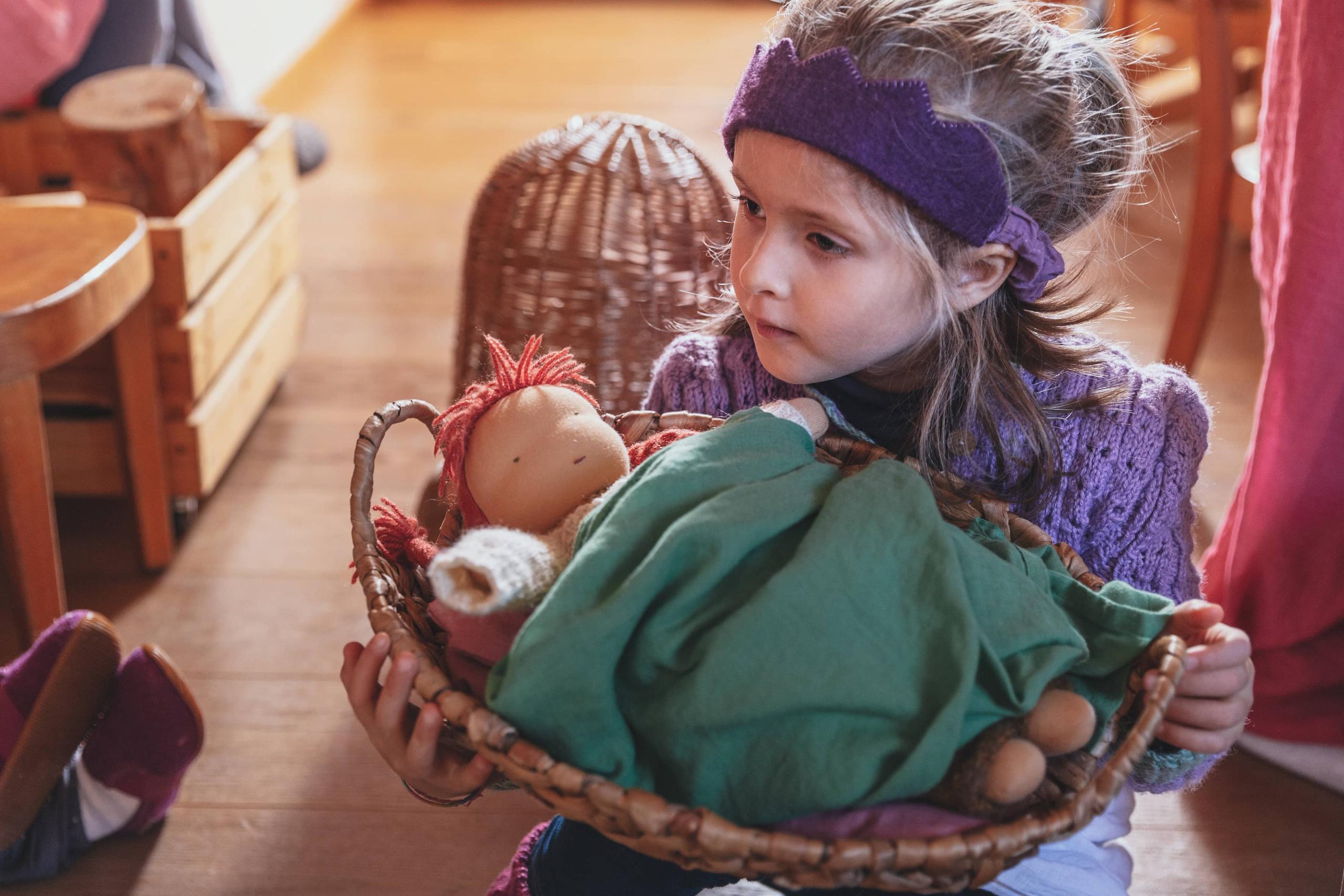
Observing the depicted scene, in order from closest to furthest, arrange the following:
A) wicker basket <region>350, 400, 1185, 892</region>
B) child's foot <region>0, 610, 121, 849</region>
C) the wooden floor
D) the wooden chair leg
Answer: wicker basket <region>350, 400, 1185, 892</region> → child's foot <region>0, 610, 121, 849</region> → the wooden floor → the wooden chair leg

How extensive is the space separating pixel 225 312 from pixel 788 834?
4.23 ft

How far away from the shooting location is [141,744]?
1150 millimetres

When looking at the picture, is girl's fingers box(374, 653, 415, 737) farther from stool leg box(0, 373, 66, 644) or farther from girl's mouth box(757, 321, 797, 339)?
stool leg box(0, 373, 66, 644)

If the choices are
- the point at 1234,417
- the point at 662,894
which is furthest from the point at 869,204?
the point at 1234,417

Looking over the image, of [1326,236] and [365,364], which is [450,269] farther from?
[1326,236]

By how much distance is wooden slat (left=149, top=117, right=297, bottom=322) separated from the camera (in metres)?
1.50

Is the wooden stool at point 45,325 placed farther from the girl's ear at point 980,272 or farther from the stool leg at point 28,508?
the girl's ear at point 980,272

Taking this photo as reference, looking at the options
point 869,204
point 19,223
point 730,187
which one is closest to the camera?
point 869,204

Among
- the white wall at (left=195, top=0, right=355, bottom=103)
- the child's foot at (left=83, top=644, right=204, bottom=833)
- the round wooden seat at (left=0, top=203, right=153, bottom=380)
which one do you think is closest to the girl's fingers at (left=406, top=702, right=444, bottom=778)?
the child's foot at (left=83, top=644, right=204, bottom=833)

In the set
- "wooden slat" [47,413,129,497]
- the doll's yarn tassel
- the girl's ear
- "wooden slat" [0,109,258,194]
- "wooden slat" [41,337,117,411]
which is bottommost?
"wooden slat" [47,413,129,497]

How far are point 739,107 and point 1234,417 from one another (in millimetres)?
1460

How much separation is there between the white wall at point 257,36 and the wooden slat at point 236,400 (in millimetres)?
1046

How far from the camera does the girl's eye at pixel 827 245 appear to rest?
839 millimetres

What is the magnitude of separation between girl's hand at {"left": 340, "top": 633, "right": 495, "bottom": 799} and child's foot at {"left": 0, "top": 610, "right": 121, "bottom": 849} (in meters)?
0.43
